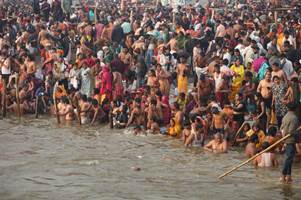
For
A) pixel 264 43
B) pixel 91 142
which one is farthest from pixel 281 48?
pixel 91 142

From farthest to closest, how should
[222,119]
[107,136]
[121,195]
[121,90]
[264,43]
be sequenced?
[264,43] → [121,90] → [107,136] → [222,119] → [121,195]

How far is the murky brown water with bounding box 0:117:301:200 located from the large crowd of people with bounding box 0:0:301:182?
50cm

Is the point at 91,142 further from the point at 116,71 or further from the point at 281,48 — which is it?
the point at 281,48

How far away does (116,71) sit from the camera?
73.0 feet

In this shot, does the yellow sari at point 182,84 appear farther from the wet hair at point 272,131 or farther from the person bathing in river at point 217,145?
the wet hair at point 272,131

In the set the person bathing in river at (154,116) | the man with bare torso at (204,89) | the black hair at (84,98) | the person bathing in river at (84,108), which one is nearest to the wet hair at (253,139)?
the man with bare torso at (204,89)

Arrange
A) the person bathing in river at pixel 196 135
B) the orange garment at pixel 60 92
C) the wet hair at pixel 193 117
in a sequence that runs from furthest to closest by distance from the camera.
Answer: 1. the orange garment at pixel 60 92
2. the wet hair at pixel 193 117
3. the person bathing in river at pixel 196 135

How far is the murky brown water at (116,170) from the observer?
14.5m

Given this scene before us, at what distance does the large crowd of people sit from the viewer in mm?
17828

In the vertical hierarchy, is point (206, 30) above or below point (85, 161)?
above

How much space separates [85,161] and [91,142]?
1992mm

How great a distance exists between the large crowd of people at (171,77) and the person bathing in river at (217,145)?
22mm

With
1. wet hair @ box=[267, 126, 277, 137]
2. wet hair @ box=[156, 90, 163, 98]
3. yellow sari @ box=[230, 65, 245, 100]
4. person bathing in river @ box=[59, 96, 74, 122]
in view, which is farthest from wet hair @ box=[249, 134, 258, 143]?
person bathing in river @ box=[59, 96, 74, 122]

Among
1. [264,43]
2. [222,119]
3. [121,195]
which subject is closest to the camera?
[121,195]
